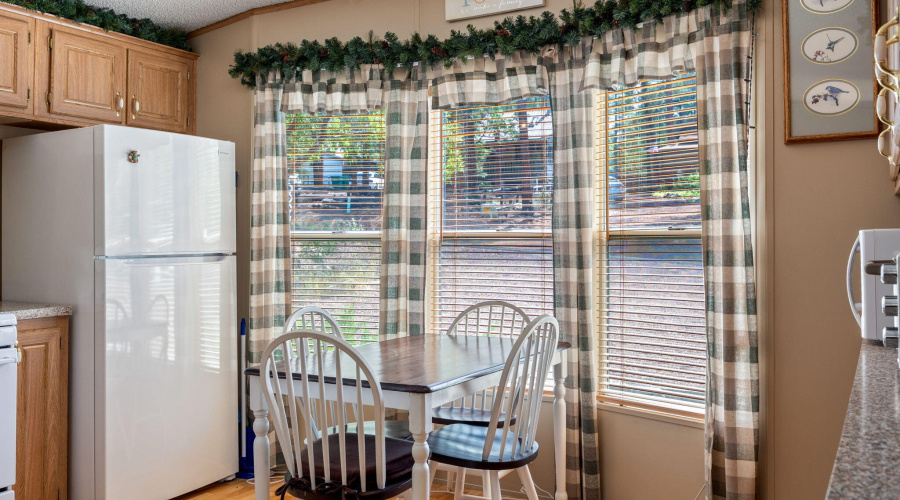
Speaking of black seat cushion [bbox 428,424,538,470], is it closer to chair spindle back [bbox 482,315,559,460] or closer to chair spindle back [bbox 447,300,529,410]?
chair spindle back [bbox 482,315,559,460]

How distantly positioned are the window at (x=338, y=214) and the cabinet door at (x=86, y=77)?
934mm

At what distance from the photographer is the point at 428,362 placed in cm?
243

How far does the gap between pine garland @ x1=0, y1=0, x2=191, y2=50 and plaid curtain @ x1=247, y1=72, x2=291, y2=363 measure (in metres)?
0.76

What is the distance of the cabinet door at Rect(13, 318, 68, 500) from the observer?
114 inches

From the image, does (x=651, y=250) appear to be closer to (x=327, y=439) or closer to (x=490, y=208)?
(x=490, y=208)

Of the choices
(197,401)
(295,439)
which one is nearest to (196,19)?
(197,401)

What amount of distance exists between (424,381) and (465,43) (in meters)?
1.91

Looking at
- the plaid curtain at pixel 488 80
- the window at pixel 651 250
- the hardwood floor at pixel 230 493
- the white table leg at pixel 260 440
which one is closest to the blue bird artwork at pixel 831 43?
the window at pixel 651 250

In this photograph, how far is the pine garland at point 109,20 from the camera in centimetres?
327

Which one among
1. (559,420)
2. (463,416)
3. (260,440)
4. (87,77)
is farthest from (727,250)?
(87,77)

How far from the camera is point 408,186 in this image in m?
3.47

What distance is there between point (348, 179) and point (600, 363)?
169cm

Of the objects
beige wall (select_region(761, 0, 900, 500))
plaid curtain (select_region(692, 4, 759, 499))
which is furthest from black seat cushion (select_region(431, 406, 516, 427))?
beige wall (select_region(761, 0, 900, 500))

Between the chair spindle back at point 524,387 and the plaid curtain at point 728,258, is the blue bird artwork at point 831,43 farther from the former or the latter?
the chair spindle back at point 524,387
